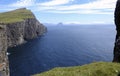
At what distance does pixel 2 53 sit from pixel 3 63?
4403 millimetres

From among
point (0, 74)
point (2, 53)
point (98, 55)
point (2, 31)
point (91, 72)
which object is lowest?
point (98, 55)

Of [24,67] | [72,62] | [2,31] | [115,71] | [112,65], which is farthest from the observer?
[72,62]

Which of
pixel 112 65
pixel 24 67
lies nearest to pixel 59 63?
pixel 24 67

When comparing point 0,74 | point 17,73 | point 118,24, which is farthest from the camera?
point 17,73

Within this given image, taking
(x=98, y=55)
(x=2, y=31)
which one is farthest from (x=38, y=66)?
(x=2, y=31)

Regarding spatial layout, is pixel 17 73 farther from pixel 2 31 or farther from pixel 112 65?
pixel 112 65

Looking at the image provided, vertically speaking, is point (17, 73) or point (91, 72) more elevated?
point (91, 72)

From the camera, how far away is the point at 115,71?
2931cm

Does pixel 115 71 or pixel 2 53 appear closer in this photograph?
pixel 115 71

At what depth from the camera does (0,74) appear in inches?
3317

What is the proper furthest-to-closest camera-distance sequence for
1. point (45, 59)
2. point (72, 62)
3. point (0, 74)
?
point (45, 59) < point (72, 62) < point (0, 74)

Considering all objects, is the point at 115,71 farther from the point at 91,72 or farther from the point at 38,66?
the point at 38,66

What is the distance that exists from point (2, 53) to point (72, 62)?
94.2 metres

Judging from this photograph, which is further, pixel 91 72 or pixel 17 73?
pixel 17 73
